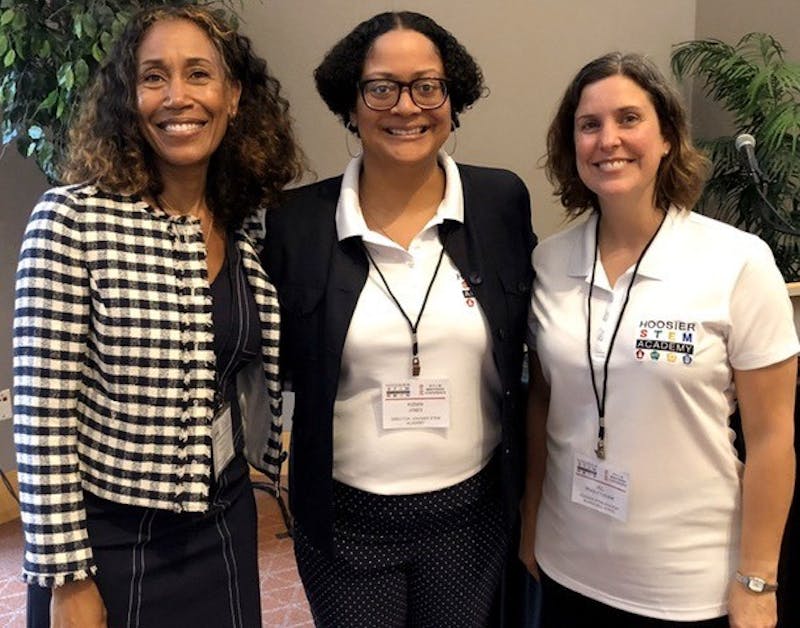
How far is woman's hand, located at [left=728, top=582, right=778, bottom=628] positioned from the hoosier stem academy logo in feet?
1.34

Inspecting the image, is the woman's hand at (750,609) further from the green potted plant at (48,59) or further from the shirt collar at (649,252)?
the green potted plant at (48,59)

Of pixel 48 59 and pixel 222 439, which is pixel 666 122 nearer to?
pixel 222 439

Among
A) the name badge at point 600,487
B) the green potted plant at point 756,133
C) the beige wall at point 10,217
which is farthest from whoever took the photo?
the green potted plant at point 756,133

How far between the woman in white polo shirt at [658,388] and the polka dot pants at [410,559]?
149mm

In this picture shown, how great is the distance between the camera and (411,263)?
141 cm

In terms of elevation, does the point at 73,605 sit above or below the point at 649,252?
below

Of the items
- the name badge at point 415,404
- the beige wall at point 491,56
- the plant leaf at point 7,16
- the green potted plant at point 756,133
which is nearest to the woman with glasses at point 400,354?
the name badge at point 415,404

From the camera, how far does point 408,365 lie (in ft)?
4.49

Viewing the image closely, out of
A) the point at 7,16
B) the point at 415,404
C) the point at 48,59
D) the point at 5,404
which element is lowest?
the point at 5,404

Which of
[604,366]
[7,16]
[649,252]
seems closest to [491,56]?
[7,16]

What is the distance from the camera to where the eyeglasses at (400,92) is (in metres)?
1.41

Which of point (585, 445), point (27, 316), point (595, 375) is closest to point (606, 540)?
point (585, 445)

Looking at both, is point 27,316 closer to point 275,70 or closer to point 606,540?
point 606,540

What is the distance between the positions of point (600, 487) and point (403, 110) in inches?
30.2
